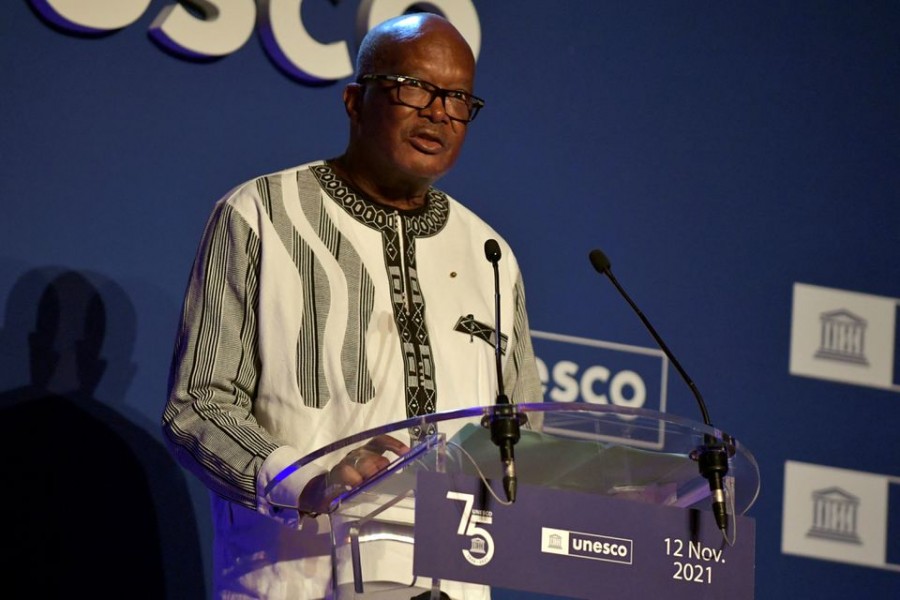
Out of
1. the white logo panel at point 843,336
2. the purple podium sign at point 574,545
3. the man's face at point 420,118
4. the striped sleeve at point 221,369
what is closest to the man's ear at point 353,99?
the man's face at point 420,118

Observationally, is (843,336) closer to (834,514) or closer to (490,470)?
(834,514)

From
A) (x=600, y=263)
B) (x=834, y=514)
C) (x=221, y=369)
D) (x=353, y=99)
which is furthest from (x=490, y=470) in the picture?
(x=834, y=514)

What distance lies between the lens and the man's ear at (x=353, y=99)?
2725 mm

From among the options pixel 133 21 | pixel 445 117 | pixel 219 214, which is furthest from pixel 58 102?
pixel 445 117

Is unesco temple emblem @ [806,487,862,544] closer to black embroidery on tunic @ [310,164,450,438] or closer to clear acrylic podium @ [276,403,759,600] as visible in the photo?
black embroidery on tunic @ [310,164,450,438]

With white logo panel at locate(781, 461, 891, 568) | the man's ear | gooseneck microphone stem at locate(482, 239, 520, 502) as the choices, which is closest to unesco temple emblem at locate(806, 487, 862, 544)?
white logo panel at locate(781, 461, 891, 568)

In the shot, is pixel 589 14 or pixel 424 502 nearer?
pixel 424 502

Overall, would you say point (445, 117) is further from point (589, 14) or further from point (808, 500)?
point (808, 500)

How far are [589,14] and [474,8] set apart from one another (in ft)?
1.25

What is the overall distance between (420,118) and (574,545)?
1124mm

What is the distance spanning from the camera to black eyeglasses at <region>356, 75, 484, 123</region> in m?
2.61

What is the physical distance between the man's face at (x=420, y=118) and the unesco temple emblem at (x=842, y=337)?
5.91 feet

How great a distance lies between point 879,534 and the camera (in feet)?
12.9

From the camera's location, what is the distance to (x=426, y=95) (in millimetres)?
2615
